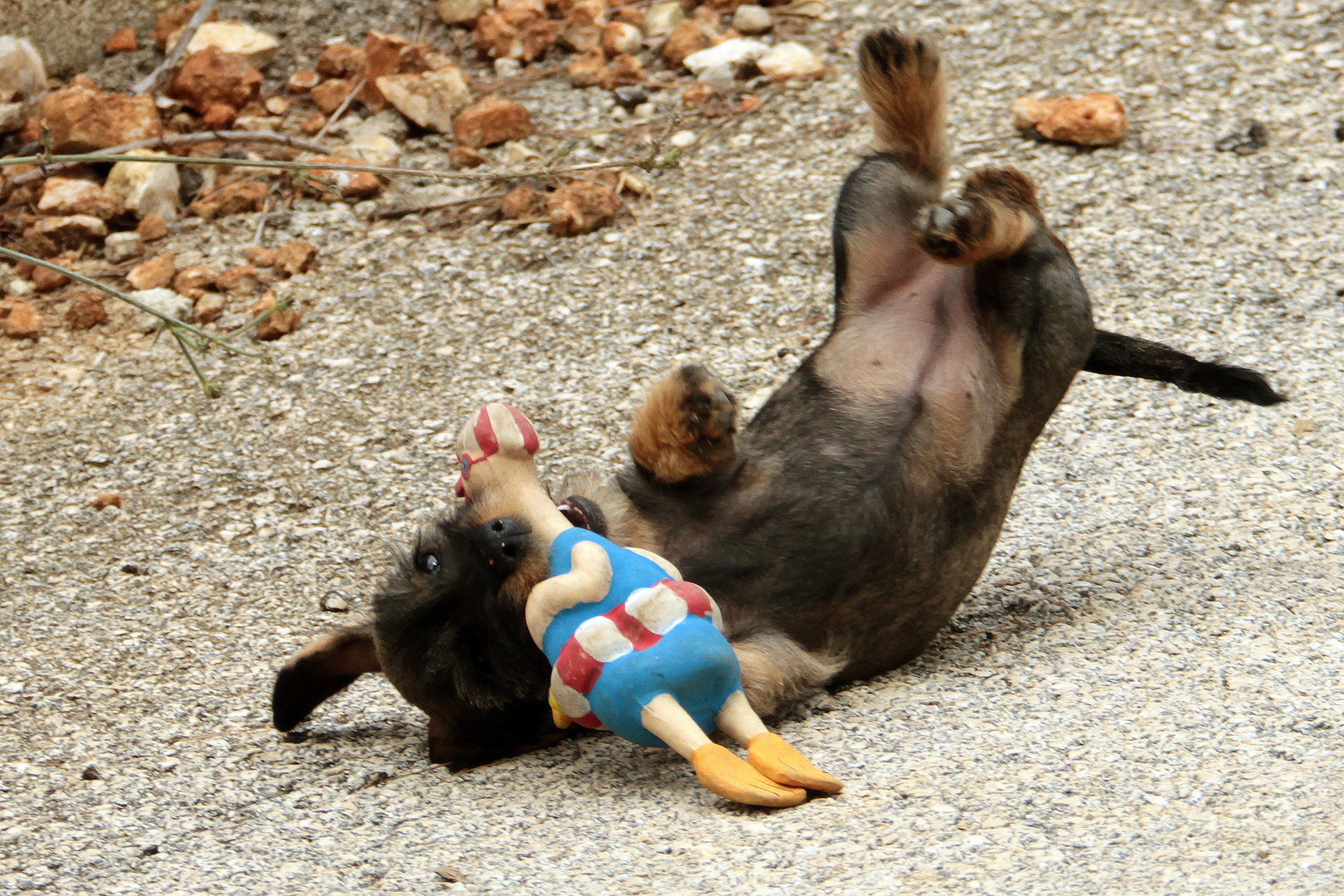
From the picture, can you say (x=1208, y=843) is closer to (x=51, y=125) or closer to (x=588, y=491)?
(x=588, y=491)

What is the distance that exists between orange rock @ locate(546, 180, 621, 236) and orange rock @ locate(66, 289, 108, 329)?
187cm

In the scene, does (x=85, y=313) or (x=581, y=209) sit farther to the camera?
(x=581, y=209)

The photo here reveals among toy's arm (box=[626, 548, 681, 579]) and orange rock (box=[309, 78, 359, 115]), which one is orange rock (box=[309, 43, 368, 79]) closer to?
orange rock (box=[309, 78, 359, 115])

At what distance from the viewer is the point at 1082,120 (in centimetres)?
607

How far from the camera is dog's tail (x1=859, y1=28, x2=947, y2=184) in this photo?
12.6 feet

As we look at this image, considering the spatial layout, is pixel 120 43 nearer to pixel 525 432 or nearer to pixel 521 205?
pixel 521 205

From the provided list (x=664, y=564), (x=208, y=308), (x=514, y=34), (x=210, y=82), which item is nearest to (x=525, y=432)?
(x=664, y=564)

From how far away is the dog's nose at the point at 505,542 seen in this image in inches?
117

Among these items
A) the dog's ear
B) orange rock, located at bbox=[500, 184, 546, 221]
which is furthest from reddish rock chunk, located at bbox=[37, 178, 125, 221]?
the dog's ear

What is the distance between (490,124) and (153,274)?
1.67 m

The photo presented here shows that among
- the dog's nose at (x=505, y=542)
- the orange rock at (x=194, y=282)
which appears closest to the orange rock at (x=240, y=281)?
the orange rock at (x=194, y=282)

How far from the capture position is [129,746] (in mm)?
3379

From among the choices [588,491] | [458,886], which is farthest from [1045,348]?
[458,886]

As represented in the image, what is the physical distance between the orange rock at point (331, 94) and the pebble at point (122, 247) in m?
1.23
